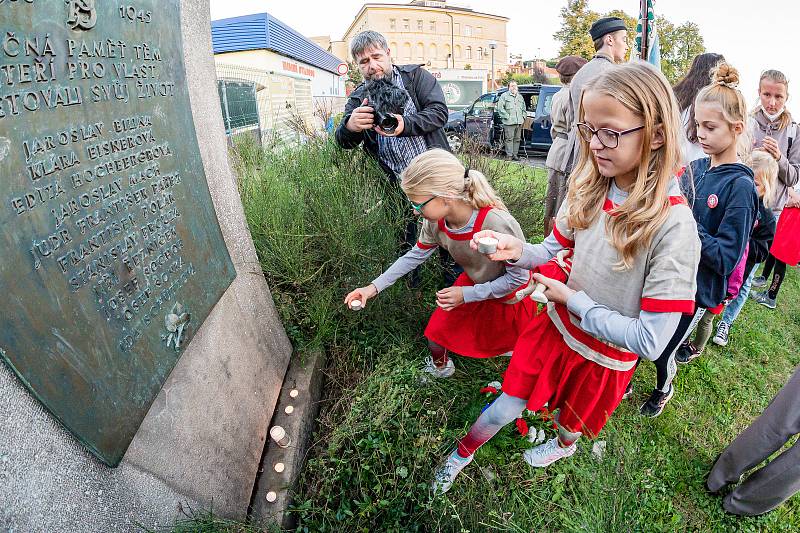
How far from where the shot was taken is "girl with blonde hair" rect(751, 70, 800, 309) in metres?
3.21

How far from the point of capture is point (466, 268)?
7.57 feet

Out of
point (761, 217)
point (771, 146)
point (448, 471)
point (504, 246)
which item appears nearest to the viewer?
point (504, 246)

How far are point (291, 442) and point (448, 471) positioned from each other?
791 mm

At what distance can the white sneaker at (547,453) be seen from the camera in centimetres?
199

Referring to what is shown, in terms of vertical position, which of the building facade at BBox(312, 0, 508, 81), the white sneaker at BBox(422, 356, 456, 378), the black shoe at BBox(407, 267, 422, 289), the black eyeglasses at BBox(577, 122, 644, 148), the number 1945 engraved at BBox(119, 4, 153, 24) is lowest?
the white sneaker at BBox(422, 356, 456, 378)

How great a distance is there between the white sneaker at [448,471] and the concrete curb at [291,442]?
26.3 inches

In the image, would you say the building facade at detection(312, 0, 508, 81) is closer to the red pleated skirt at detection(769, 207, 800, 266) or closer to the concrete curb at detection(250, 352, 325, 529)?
the red pleated skirt at detection(769, 207, 800, 266)

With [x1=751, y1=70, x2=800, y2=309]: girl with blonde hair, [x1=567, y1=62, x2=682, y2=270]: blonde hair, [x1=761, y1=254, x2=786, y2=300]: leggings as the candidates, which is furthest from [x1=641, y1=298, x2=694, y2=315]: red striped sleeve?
[x1=761, y1=254, x2=786, y2=300]: leggings

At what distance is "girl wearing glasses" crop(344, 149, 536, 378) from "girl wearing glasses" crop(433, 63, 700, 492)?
294 mm

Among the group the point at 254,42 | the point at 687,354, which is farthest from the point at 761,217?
the point at 254,42

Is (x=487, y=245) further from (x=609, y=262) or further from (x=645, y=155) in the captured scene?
(x=645, y=155)

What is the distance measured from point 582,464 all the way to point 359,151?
99.9 inches

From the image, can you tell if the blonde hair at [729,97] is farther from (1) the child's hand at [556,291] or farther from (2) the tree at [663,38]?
(2) the tree at [663,38]

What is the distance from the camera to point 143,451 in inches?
54.8
